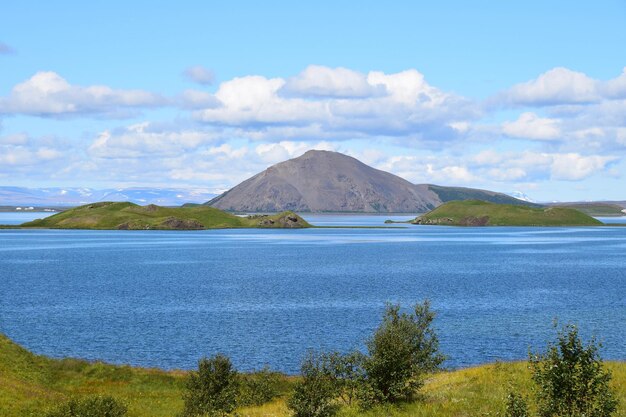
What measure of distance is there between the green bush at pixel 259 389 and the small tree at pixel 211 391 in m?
3.47

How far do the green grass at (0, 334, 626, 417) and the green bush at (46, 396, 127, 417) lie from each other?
8.02 metres

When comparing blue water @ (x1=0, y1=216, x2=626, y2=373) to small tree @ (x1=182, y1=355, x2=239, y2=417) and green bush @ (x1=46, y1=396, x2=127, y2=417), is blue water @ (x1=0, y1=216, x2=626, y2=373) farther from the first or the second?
green bush @ (x1=46, y1=396, x2=127, y2=417)

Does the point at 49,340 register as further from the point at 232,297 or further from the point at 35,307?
the point at 232,297

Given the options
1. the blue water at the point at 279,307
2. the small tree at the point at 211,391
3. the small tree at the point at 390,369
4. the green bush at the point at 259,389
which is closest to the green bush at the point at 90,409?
the small tree at the point at 211,391

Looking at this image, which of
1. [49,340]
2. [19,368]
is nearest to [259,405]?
[19,368]

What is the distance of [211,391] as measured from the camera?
44.9 m

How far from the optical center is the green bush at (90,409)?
3528 centimetres

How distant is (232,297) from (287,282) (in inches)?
1055

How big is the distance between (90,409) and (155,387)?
23.5 m

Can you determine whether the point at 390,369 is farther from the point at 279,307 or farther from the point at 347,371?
the point at 279,307

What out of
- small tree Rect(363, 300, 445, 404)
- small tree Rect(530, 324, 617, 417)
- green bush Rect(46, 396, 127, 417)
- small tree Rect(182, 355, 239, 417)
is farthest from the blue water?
small tree Rect(530, 324, 617, 417)

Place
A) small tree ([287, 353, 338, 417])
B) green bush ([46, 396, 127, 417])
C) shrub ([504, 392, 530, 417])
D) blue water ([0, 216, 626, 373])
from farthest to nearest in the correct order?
blue water ([0, 216, 626, 373]) → small tree ([287, 353, 338, 417]) → green bush ([46, 396, 127, 417]) → shrub ([504, 392, 530, 417])

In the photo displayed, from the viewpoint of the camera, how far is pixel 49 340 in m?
82.1

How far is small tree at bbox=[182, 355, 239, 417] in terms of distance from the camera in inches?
1652
